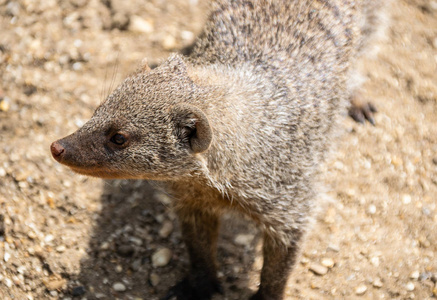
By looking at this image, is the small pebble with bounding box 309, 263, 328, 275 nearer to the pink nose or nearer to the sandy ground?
the sandy ground

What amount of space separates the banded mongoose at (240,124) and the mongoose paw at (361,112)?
0.53 meters

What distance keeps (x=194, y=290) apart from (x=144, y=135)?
116 centimetres

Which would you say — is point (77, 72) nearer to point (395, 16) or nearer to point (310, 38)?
point (310, 38)

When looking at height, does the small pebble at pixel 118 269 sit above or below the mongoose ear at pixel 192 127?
below

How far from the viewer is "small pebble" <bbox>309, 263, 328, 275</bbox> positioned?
327 cm

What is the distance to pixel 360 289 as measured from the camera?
3.23 meters

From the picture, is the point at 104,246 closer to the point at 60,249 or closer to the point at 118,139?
the point at 60,249

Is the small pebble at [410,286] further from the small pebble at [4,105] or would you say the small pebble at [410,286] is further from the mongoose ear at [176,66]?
the small pebble at [4,105]

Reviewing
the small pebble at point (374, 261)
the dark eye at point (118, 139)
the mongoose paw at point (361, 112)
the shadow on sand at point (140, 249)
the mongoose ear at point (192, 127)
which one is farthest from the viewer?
the mongoose paw at point (361, 112)

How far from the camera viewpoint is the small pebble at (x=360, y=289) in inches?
127

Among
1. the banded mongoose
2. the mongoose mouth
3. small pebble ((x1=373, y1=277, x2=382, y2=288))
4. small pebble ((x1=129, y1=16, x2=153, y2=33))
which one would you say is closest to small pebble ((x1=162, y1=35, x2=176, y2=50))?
small pebble ((x1=129, y1=16, x2=153, y2=33))

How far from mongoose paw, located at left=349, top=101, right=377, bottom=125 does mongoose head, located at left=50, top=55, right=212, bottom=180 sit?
184cm

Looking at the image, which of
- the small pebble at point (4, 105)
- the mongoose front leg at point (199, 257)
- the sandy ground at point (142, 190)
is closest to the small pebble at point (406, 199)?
the sandy ground at point (142, 190)

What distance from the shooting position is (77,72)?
391cm
